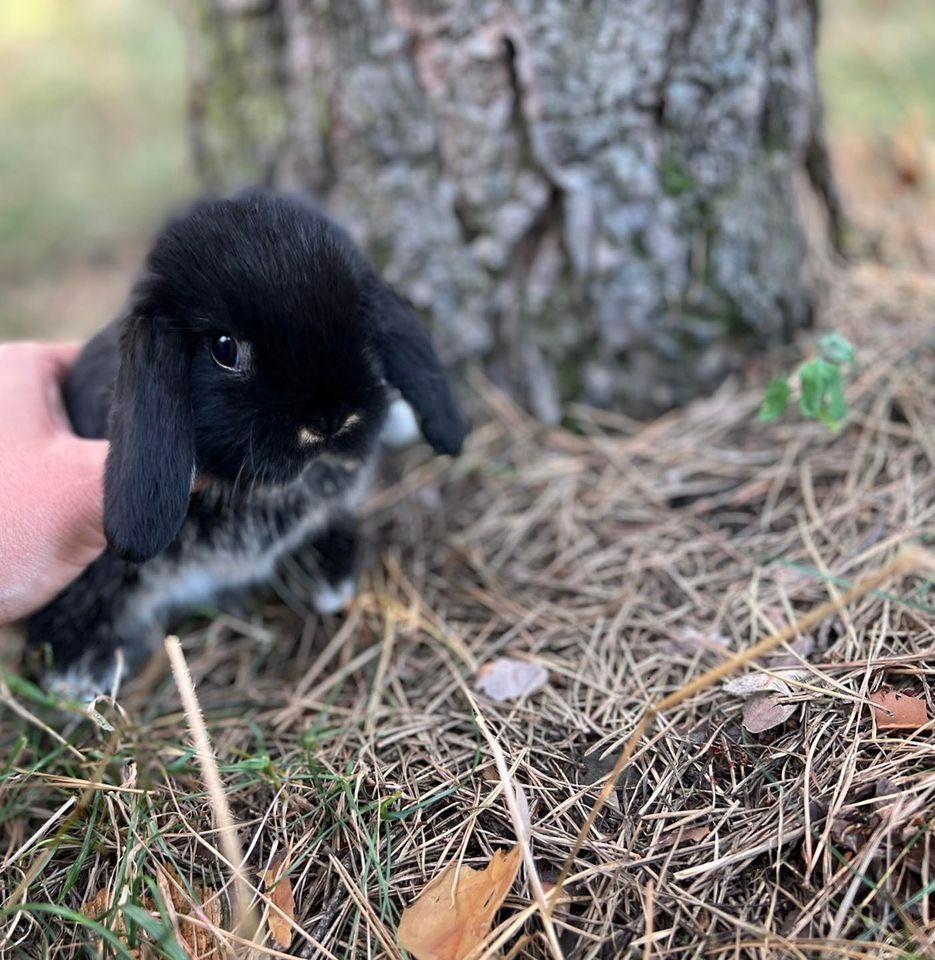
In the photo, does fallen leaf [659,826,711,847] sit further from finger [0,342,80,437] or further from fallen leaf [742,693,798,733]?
finger [0,342,80,437]

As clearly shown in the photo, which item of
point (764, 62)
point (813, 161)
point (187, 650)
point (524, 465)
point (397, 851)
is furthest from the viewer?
point (813, 161)

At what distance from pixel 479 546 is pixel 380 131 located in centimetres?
128

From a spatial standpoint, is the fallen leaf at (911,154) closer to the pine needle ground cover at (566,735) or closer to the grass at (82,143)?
the pine needle ground cover at (566,735)

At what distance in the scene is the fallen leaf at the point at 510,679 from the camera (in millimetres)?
2008

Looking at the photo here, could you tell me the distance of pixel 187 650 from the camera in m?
2.44

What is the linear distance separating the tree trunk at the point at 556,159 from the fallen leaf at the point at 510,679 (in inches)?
42.2

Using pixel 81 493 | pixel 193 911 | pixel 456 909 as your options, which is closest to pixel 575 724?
pixel 456 909

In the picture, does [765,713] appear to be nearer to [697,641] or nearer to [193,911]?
[697,641]

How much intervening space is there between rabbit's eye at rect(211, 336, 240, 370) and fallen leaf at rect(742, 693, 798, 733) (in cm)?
126

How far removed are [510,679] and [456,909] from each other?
0.60 m

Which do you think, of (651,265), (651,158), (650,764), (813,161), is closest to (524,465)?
(651,265)

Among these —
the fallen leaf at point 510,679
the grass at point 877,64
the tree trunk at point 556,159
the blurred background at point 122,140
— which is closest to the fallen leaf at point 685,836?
the fallen leaf at point 510,679

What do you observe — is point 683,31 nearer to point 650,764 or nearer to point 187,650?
point 650,764

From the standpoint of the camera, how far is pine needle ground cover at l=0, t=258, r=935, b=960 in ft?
4.88
